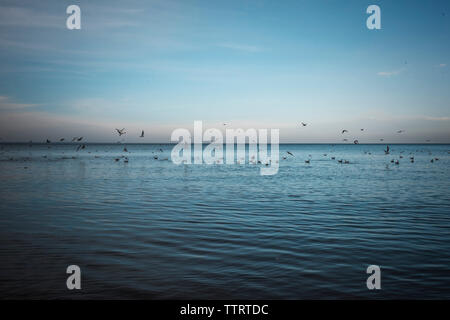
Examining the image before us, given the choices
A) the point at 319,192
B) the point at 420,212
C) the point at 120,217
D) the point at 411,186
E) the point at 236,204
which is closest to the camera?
the point at 120,217

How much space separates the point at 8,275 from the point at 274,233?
8.08 meters

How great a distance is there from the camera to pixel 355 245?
10.5m

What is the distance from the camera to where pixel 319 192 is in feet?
76.3

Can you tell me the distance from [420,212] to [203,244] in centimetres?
1169

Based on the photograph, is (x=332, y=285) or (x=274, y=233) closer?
(x=332, y=285)

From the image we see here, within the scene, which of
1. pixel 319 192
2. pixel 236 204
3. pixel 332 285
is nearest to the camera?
pixel 332 285

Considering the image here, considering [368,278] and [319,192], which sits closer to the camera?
[368,278]

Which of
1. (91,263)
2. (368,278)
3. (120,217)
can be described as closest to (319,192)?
(120,217)

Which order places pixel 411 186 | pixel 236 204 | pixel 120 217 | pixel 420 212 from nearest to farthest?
pixel 120 217 < pixel 420 212 < pixel 236 204 < pixel 411 186
